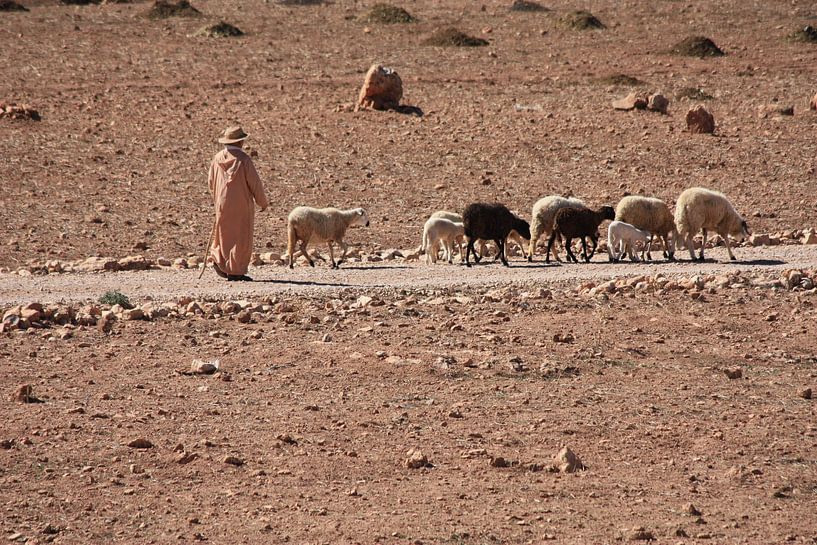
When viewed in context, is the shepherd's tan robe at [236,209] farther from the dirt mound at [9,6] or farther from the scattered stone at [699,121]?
the dirt mound at [9,6]

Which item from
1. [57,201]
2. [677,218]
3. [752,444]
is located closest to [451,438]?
[752,444]

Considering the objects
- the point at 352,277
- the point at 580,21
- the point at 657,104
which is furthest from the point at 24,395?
the point at 580,21

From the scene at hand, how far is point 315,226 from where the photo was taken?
658 inches

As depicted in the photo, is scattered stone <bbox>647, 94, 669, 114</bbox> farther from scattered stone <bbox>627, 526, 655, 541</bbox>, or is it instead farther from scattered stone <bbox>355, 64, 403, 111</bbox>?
scattered stone <bbox>627, 526, 655, 541</bbox>

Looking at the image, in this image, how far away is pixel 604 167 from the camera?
23.2 metres

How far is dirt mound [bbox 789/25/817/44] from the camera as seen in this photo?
34500 millimetres

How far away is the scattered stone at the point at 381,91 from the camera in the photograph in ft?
88.1

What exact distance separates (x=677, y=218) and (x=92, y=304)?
296 inches

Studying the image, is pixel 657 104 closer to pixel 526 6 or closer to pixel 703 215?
pixel 703 215

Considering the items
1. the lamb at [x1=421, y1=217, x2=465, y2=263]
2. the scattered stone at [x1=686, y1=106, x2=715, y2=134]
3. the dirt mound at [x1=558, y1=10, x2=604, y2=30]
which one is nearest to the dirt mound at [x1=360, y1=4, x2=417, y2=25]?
the dirt mound at [x1=558, y1=10, x2=604, y2=30]

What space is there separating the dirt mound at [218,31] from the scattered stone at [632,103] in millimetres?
12292

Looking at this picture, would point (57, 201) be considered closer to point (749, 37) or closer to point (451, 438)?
point (451, 438)

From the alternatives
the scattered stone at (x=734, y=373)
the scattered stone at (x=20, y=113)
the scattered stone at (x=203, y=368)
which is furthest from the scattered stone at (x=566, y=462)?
the scattered stone at (x=20, y=113)

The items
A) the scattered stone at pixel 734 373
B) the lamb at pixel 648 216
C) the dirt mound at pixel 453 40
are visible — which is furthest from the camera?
the dirt mound at pixel 453 40
